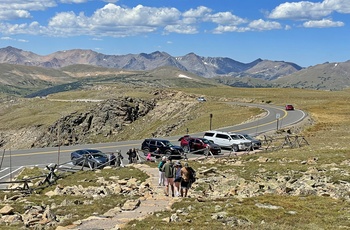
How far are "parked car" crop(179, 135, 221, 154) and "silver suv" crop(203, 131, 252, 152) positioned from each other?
285 centimetres

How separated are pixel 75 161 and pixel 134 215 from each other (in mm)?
22363

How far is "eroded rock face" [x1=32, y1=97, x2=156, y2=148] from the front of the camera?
378 feet

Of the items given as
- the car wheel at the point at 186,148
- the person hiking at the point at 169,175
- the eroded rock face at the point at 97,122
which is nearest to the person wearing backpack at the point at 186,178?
the person hiking at the point at 169,175

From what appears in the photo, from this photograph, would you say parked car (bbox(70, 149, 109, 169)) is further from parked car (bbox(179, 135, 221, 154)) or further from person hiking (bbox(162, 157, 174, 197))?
person hiking (bbox(162, 157, 174, 197))

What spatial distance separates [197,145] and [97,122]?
247ft

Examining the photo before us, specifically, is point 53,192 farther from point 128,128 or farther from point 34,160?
point 128,128

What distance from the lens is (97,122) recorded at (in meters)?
118

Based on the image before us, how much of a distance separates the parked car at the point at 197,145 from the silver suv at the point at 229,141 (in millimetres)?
2848

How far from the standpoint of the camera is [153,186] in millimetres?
26875

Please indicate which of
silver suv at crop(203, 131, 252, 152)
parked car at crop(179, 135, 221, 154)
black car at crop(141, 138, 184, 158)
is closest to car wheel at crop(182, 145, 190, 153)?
parked car at crop(179, 135, 221, 154)

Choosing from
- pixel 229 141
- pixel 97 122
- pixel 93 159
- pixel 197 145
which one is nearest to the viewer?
pixel 93 159

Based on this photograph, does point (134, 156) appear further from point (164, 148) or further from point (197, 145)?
point (197, 145)

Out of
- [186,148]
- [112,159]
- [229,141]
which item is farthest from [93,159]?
[229,141]

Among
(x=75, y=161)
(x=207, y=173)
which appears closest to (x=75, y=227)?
(x=207, y=173)
